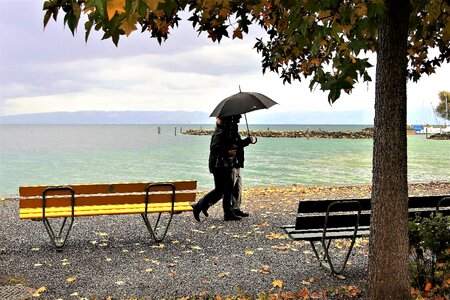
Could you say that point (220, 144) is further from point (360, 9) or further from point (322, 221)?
point (360, 9)

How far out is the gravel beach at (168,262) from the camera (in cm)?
544

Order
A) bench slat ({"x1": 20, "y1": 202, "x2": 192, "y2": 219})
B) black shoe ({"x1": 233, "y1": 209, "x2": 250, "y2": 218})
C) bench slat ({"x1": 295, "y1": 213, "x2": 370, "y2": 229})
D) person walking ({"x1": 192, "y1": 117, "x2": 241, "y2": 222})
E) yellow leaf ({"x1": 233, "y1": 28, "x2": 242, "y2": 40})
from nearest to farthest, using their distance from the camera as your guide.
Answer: bench slat ({"x1": 295, "y1": 213, "x2": 370, "y2": 229}) < yellow leaf ({"x1": 233, "y1": 28, "x2": 242, "y2": 40}) < bench slat ({"x1": 20, "y1": 202, "x2": 192, "y2": 219}) < person walking ({"x1": 192, "y1": 117, "x2": 241, "y2": 222}) < black shoe ({"x1": 233, "y1": 209, "x2": 250, "y2": 218})

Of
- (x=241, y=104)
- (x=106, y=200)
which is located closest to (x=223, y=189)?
(x=241, y=104)

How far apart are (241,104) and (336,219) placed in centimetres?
336

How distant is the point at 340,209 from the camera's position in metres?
5.55

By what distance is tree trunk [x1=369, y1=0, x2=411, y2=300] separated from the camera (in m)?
4.21

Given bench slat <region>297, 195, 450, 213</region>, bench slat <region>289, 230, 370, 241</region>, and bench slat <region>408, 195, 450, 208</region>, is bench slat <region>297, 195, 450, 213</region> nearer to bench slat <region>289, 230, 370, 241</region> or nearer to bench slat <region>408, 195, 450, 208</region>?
bench slat <region>408, 195, 450, 208</region>

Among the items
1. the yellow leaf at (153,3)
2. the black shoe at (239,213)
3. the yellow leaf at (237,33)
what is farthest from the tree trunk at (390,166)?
the black shoe at (239,213)

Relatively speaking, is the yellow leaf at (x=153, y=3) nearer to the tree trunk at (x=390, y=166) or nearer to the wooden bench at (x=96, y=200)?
the tree trunk at (x=390, y=166)

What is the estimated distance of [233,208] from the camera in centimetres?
957

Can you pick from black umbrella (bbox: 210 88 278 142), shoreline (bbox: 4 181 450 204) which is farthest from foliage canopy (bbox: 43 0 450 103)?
shoreline (bbox: 4 181 450 204)

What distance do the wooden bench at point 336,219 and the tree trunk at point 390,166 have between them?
994 mm

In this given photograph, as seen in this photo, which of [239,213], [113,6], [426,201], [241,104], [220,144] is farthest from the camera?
[239,213]

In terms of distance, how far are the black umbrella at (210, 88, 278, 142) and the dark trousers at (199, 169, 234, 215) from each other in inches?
42.6
